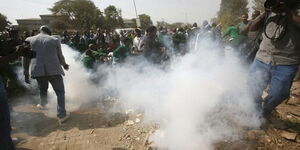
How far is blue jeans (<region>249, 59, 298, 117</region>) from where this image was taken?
2867mm

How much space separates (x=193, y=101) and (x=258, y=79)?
40.4 inches

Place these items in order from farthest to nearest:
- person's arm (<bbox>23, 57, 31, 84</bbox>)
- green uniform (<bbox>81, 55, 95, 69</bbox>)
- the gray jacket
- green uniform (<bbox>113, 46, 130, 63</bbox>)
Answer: green uniform (<bbox>113, 46, 130, 63</bbox>) → green uniform (<bbox>81, 55, 95, 69</bbox>) → person's arm (<bbox>23, 57, 31, 84</bbox>) → the gray jacket

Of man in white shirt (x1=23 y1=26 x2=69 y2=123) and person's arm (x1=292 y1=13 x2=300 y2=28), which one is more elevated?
person's arm (x1=292 y1=13 x2=300 y2=28)

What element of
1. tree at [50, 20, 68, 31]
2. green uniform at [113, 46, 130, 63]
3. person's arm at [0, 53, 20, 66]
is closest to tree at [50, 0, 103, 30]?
tree at [50, 20, 68, 31]

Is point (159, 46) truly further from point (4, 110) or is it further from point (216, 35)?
point (4, 110)

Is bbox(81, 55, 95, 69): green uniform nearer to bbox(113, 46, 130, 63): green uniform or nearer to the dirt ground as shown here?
bbox(113, 46, 130, 63): green uniform

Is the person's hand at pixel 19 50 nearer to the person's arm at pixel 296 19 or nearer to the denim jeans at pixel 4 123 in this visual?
the denim jeans at pixel 4 123

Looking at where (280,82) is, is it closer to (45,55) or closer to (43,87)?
(45,55)

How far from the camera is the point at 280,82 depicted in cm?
289

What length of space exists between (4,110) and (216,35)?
6545 mm

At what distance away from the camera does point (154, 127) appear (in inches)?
143

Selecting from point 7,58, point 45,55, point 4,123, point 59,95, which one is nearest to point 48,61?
point 45,55

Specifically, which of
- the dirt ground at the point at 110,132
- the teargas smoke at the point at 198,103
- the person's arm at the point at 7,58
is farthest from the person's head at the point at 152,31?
the person's arm at the point at 7,58

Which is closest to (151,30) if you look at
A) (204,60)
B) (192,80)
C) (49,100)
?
(204,60)
